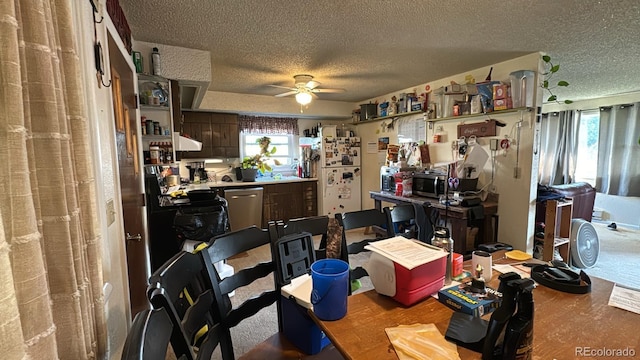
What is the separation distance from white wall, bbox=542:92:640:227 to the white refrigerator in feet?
13.2

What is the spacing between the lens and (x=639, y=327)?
857mm

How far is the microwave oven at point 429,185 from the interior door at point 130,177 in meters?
2.89

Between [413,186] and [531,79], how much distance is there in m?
1.64

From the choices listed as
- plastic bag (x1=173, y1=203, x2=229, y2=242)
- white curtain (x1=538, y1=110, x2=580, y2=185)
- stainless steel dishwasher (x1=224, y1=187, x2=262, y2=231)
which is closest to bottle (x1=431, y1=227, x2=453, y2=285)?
plastic bag (x1=173, y1=203, x2=229, y2=242)

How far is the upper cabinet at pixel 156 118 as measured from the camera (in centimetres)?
242

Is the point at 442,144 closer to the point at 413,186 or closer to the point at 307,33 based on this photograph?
the point at 413,186

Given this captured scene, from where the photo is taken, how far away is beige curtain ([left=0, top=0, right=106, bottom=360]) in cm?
52

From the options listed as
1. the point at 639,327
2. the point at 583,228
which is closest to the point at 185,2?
the point at 639,327

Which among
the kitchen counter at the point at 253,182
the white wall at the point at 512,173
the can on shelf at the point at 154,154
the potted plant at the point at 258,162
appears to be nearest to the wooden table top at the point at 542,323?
the white wall at the point at 512,173

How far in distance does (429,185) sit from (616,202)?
4065 mm

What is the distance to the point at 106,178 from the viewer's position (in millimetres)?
1275

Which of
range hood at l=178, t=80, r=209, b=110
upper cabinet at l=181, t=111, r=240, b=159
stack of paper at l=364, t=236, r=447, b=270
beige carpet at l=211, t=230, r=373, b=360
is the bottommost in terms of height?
beige carpet at l=211, t=230, r=373, b=360

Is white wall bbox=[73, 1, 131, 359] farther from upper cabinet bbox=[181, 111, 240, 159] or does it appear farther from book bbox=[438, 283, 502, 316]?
upper cabinet bbox=[181, 111, 240, 159]

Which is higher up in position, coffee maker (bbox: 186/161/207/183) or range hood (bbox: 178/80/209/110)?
range hood (bbox: 178/80/209/110)
